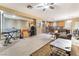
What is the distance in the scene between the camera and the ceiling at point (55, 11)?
5.95 ft

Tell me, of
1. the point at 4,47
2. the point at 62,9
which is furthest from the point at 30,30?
the point at 62,9

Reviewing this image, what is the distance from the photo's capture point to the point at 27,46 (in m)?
1.85

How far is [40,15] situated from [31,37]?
47cm

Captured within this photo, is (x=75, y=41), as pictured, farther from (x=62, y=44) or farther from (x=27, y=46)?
(x=27, y=46)

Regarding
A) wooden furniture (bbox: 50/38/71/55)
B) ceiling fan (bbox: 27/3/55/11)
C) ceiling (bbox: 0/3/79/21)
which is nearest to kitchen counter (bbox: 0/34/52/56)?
wooden furniture (bbox: 50/38/71/55)

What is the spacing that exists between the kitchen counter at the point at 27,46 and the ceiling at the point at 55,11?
0.39 meters

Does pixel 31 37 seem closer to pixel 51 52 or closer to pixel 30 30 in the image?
pixel 30 30

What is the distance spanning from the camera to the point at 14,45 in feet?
5.96

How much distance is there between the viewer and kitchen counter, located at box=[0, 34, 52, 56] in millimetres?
1816

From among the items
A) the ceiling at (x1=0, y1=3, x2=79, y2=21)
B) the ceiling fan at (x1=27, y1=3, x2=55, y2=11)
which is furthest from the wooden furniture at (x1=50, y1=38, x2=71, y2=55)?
the ceiling fan at (x1=27, y1=3, x2=55, y2=11)

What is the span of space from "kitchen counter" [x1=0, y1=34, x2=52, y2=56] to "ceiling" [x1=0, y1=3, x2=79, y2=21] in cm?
39

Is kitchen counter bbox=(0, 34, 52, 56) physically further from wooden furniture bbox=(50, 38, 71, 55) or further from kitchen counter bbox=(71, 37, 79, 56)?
kitchen counter bbox=(71, 37, 79, 56)

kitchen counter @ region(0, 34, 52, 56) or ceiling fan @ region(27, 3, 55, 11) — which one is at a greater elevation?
ceiling fan @ region(27, 3, 55, 11)

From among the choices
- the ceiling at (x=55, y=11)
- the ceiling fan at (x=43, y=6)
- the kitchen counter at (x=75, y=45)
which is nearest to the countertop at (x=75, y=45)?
the kitchen counter at (x=75, y=45)
